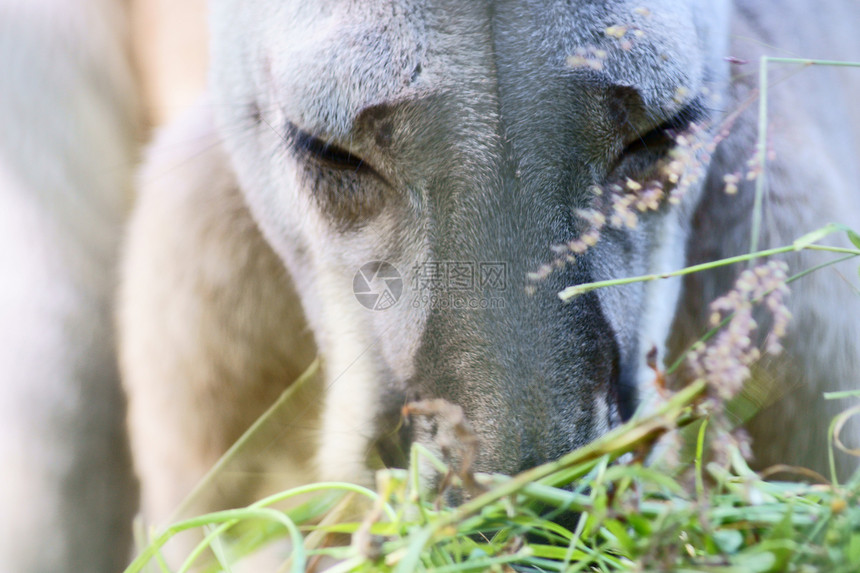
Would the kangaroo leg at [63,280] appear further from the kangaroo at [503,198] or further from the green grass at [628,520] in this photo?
the green grass at [628,520]

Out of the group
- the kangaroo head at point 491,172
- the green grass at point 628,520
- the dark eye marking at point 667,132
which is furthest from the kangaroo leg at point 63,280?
the dark eye marking at point 667,132

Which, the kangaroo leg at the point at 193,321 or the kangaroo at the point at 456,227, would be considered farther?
the kangaroo leg at the point at 193,321

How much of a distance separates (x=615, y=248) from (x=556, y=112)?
0.47 ft

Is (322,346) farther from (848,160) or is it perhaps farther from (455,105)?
(848,160)

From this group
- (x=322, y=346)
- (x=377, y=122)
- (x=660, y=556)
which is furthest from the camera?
(x=322, y=346)

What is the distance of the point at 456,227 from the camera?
637 millimetres

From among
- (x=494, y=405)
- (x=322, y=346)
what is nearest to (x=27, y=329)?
(x=322, y=346)

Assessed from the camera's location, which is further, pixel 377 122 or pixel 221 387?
pixel 221 387

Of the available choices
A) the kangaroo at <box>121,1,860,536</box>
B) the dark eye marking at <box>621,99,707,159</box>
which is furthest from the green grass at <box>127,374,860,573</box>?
the dark eye marking at <box>621,99,707,159</box>

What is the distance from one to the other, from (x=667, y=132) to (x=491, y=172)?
171mm

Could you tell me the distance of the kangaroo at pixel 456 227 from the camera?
61 centimetres

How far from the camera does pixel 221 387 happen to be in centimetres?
96

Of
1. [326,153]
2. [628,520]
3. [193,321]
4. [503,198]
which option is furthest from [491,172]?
[193,321]

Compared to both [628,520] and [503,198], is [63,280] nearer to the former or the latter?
[503,198]
